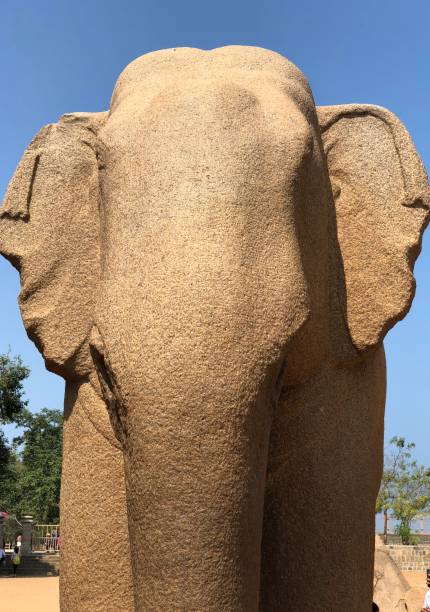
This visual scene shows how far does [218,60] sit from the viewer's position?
2.24 meters

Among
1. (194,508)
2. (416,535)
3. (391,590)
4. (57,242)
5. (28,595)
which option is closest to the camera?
(194,508)

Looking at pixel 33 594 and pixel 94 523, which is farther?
pixel 33 594

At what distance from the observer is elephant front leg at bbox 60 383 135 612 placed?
6.95 ft

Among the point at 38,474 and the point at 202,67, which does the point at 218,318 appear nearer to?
the point at 202,67

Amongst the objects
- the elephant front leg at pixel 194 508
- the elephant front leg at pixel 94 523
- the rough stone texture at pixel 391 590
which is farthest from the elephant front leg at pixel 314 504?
the rough stone texture at pixel 391 590

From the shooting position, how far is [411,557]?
71.1 ft

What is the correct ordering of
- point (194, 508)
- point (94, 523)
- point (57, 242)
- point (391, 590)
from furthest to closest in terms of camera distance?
1. point (391, 590)
2. point (57, 242)
3. point (94, 523)
4. point (194, 508)

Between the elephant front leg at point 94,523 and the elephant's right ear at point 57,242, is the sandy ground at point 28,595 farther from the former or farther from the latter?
the elephant's right ear at point 57,242

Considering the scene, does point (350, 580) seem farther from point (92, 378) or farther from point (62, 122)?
point (62, 122)

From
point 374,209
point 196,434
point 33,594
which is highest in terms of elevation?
point 374,209

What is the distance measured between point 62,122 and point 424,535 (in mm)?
29712

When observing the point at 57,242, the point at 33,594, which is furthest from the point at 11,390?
the point at 57,242

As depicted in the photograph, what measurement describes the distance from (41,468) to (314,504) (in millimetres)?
36643

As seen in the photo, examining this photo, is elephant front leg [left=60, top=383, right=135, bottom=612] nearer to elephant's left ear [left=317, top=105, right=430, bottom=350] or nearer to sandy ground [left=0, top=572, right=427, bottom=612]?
elephant's left ear [left=317, top=105, right=430, bottom=350]
